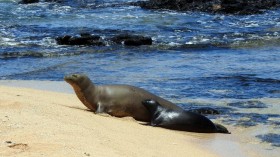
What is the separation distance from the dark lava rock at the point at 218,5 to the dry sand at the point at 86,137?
72.0ft

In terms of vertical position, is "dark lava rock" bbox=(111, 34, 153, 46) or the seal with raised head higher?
the seal with raised head

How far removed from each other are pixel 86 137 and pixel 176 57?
10.9 m

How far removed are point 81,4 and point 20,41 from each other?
14613mm

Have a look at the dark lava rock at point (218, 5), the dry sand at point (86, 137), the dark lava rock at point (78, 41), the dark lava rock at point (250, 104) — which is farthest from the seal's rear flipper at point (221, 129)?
the dark lava rock at point (218, 5)

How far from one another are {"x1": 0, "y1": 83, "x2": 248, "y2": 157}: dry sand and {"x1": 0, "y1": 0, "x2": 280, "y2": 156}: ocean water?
689mm

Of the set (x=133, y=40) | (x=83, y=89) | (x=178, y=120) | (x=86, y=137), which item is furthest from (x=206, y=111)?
(x=133, y=40)

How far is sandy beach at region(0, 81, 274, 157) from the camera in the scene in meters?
4.87

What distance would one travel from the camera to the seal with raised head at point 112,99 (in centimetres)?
847

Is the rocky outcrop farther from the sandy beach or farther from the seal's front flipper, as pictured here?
the sandy beach

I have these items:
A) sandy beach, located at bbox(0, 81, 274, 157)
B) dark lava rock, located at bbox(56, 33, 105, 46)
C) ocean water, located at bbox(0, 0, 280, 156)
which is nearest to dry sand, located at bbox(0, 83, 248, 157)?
sandy beach, located at bbox(0, 81, 274, 157)

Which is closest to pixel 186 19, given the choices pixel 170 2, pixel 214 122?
pixel 170 2

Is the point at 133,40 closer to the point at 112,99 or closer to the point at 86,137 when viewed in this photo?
the point at 112,99

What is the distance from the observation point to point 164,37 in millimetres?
21109

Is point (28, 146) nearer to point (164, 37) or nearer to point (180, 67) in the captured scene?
point (180, 67)
